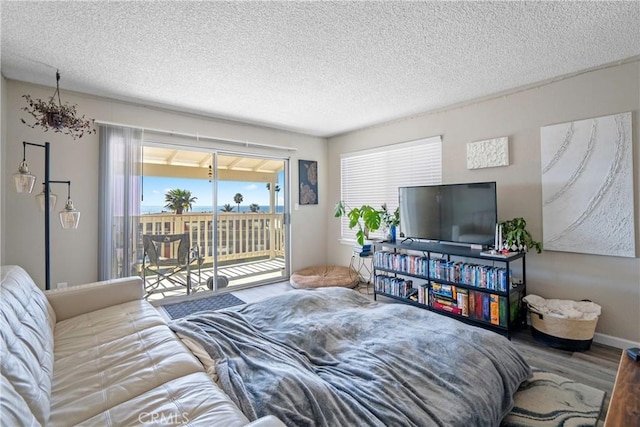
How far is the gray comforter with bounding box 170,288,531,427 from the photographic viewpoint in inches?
43.2

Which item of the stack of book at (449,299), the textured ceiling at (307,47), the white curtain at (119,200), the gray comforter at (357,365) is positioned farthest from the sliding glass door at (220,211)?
the stack of book at (449,299)

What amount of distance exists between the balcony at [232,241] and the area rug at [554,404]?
11.9 ft

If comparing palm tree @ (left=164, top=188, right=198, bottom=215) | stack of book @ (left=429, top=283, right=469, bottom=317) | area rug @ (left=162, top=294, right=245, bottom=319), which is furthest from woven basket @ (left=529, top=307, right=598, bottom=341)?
palm tree @ (left=164, top=188, right=198, bottom=215)

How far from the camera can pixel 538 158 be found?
2.88 metres

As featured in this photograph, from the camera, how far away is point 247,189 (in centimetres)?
450

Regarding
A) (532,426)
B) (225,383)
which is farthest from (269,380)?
(532,426)

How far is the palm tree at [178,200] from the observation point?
150 inches

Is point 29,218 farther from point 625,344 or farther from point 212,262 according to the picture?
point 625,344

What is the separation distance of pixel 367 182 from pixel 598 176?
8.68ft

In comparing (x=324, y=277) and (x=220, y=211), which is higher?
(x=220, y=211)

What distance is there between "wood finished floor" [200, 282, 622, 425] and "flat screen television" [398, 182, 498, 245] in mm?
959

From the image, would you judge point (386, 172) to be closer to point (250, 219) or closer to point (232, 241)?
point (250, 219)

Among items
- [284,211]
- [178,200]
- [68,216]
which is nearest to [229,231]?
[178,200]

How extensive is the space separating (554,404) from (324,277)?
114 inches
